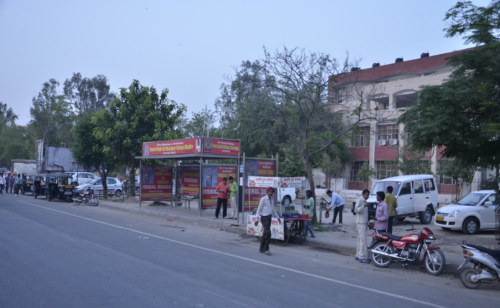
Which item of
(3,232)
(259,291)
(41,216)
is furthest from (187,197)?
(259,291)

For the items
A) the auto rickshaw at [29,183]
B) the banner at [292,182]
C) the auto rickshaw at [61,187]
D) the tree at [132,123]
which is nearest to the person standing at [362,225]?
the banner at [292,182]

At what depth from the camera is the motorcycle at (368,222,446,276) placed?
9484 millimetres

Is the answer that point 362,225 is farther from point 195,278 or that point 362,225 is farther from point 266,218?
point 195,278

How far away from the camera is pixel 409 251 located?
9.77 metres

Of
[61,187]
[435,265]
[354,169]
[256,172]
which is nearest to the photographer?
[435,265]

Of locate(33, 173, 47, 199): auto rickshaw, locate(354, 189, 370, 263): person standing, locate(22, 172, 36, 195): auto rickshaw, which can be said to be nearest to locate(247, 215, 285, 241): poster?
locate(354, 189, 370, 263): person standing

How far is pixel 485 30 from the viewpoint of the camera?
11039 mm

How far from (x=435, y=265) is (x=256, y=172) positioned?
9.40 metres

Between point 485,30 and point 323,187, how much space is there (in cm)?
3422

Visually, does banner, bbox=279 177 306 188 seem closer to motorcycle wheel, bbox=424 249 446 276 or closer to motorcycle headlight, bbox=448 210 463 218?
motorcycle wheel, bbox=424 249 446 276

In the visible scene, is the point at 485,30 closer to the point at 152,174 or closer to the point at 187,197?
the point at 187,197

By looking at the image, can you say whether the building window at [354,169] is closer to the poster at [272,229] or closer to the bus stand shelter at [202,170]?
the bus stand shelter at [202,170]

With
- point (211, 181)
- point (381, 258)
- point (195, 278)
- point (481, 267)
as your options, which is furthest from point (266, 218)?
point (211, 181)

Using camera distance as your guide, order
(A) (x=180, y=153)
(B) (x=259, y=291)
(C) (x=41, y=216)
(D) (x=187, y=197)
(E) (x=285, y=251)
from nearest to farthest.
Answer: (B) (x=259, y=291) < (E) (x=285, y=251) < (C) (x=41, y=216) < (A) (x=180, y=153) < (D) (x=187, y=197)
